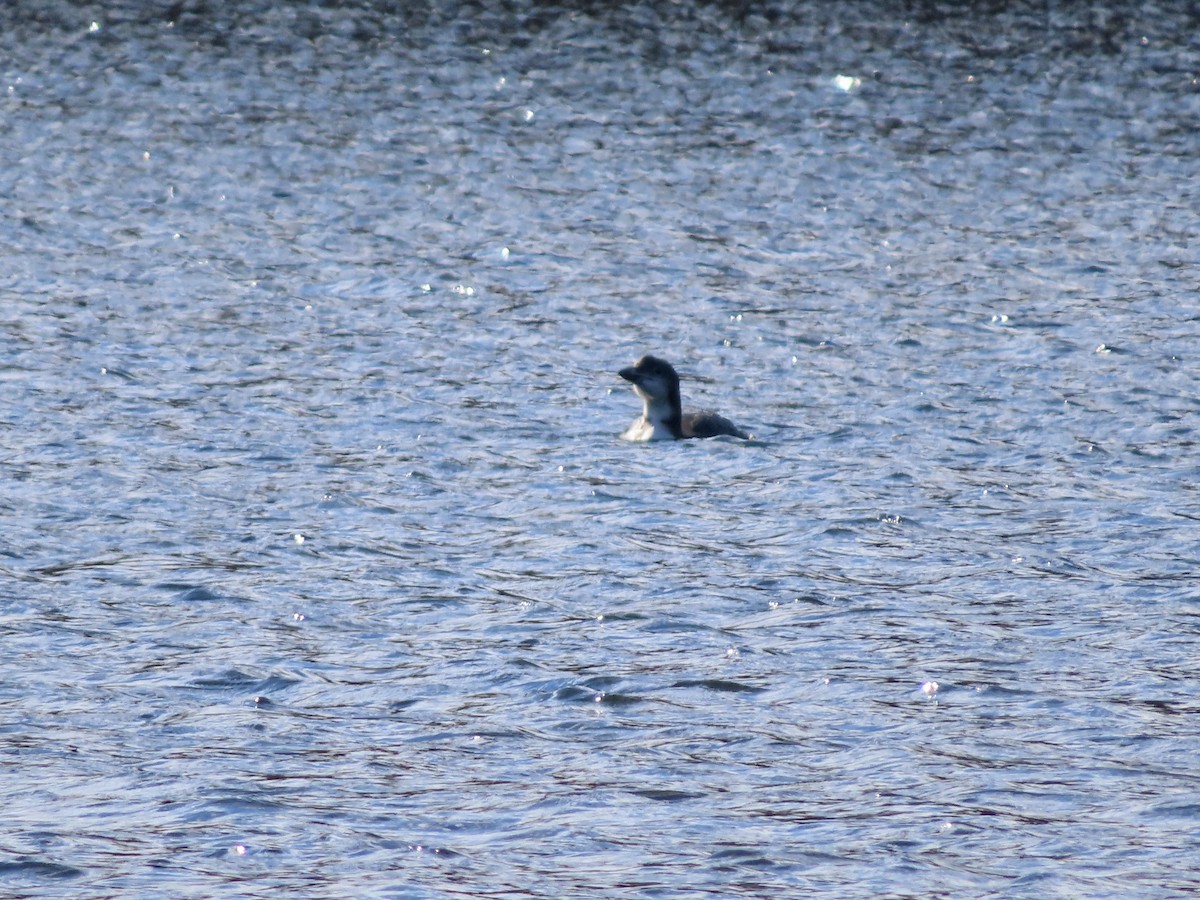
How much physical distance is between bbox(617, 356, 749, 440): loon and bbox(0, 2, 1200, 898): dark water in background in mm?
430

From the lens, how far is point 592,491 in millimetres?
16531

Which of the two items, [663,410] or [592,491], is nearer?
[592,491]

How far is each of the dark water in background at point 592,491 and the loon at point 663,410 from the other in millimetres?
430

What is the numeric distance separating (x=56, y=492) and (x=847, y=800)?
324 inches

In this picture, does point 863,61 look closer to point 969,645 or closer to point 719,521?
point 719,521

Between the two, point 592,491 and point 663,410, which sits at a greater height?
point 663,410

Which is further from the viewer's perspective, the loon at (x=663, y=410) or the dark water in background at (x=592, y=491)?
the loon at (x=663, y=410)

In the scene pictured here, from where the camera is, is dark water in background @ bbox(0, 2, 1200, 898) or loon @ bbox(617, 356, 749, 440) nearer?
dark water in background @ bbox(0, 2, 1200, 898)

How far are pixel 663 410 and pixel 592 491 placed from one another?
6.27 ft

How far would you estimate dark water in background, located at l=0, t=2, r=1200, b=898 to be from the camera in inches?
387

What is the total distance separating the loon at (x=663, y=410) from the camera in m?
18.1

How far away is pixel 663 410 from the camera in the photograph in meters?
18.2

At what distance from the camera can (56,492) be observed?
15922 mm

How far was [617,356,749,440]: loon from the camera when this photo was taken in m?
18.1
